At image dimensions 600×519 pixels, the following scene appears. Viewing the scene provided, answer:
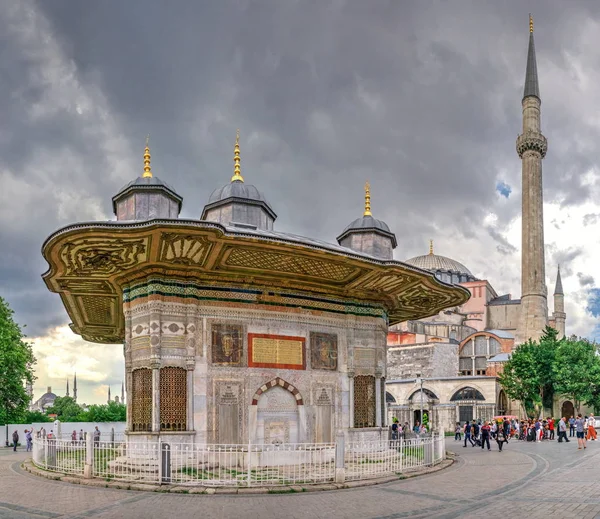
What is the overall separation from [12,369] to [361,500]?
24138mm

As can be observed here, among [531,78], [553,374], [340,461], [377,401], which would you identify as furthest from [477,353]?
[340,461]

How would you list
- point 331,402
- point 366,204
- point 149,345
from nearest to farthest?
point 149,345 < point 331,402 < point 366,204

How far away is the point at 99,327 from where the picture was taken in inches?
926

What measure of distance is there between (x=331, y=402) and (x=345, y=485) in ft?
15.2

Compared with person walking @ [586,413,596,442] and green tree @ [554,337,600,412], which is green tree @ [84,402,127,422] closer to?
person walking @ [586,413,596,442]

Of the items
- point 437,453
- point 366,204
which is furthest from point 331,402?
point 366,204

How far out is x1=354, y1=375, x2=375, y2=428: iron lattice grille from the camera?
1580 cm

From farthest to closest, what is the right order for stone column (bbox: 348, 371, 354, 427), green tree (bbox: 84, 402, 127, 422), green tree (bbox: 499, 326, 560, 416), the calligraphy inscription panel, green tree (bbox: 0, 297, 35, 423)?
green tree (bbox: 499, 326, 560, 416), green tree (bbox: 84, 402, 127, 422), green tree (bbox: 0, 297, 35, 423), stone column (bbox: 348, 371, 354, 427), the calligraphy inscription panel

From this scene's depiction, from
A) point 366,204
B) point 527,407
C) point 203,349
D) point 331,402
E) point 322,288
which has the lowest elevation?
point 527,407

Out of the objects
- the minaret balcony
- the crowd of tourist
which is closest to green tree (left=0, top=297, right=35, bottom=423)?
the crowd of tourist

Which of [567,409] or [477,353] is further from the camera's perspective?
[477,353]

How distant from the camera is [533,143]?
5128 cm

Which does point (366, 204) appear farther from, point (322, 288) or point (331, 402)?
point (331, 402)

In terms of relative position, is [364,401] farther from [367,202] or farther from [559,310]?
[559,310]
